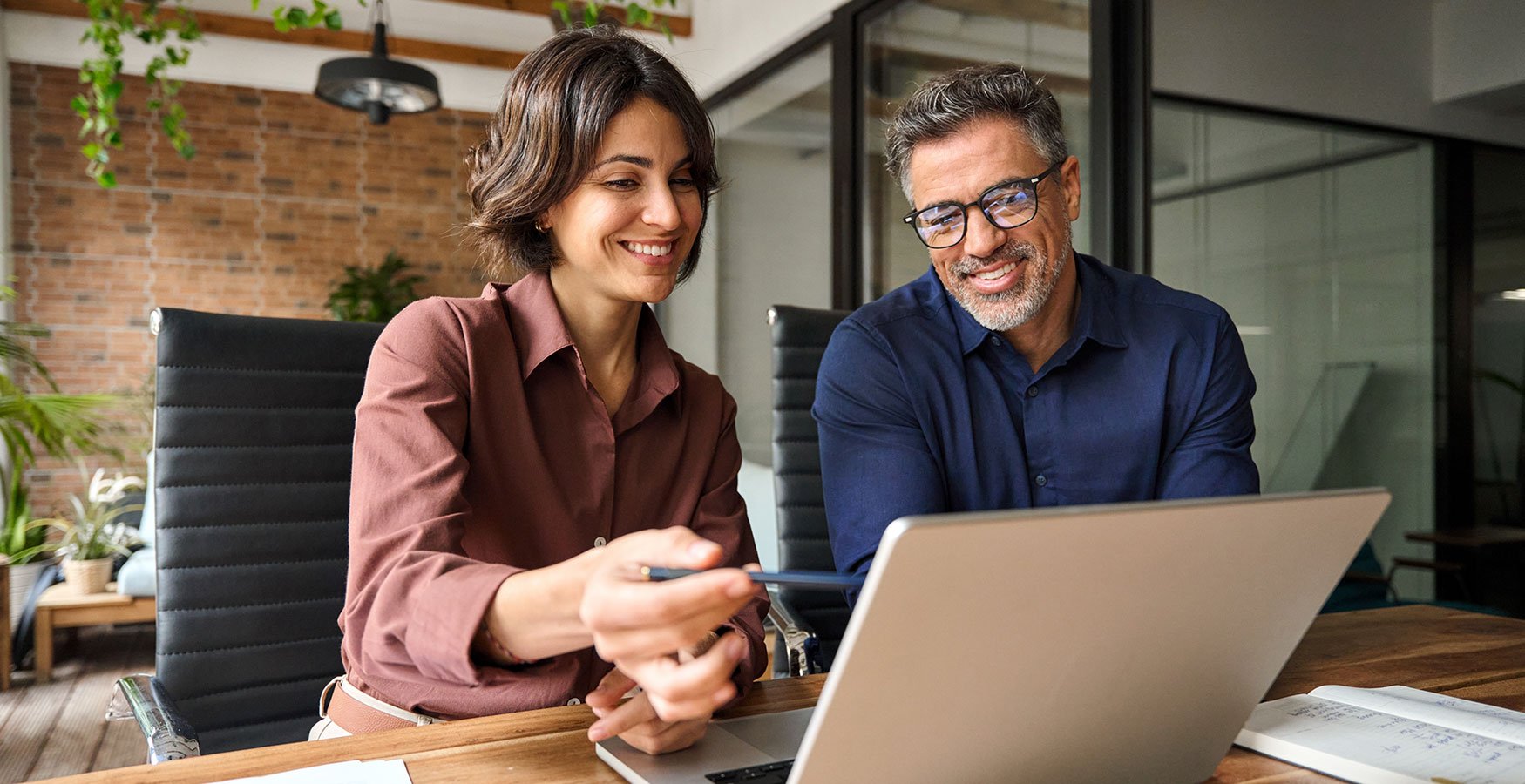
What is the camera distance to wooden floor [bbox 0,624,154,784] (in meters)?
3.14

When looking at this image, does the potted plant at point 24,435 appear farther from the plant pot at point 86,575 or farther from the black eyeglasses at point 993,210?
the black eyeglasses at point 993,210

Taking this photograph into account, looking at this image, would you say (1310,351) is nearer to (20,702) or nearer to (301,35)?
(20,702)

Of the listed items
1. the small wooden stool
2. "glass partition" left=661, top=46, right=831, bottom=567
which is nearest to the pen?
"glass partition" left=661, top=46, right=831, bottom=567

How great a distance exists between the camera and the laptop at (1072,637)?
526 mm

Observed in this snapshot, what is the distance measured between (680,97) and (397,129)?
19.6 ft

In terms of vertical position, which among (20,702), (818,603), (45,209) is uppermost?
(45,209)

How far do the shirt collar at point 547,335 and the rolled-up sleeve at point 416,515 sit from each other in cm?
10

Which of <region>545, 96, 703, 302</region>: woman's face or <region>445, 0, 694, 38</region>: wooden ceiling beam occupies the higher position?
<region>445, 0, 694, 38</region>: wooden ceiling beam

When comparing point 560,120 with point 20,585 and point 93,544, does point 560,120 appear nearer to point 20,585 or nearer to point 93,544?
point 93,544

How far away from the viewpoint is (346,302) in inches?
250

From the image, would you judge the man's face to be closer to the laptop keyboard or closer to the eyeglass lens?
the eyeglass lens

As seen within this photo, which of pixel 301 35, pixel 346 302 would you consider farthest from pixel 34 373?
Answer: pixel 301 35

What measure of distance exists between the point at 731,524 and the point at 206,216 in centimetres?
605

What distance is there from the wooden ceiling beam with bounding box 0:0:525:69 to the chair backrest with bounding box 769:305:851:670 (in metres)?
4.69
